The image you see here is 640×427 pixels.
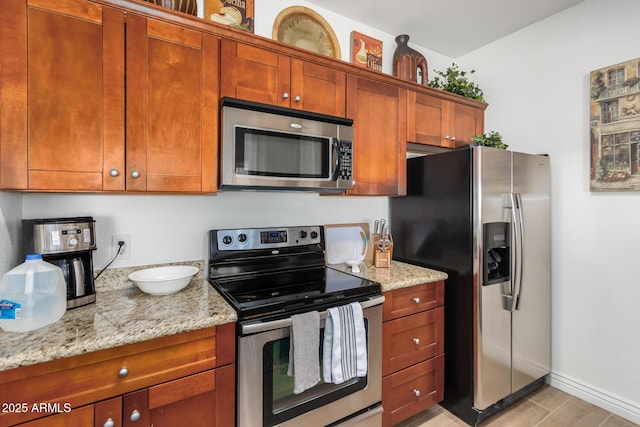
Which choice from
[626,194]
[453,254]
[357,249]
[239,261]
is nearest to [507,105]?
[626,194]

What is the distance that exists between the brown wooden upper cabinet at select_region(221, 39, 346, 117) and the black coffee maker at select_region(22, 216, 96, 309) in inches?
35.2

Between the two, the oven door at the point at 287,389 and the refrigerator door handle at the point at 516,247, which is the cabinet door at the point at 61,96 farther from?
the refrigerator door handle at the point at 516,247

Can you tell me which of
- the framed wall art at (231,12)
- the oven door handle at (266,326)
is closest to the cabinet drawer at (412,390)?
the oven door handle at (266,326)

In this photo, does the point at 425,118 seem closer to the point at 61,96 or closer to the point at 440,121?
Answer: the point at 440,121

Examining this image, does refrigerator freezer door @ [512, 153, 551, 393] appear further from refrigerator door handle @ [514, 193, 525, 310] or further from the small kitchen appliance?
the small kitchen appliance

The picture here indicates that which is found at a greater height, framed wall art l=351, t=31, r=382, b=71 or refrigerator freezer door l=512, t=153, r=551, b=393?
framed wall art l=351, t=31, r=382, b=71

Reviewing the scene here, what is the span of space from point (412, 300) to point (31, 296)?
5.74ft

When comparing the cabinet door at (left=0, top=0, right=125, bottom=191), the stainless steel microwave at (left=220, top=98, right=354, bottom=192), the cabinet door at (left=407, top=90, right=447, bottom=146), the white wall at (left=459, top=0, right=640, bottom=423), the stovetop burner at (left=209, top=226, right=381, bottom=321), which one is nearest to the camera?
the cabinet door at (left=0, top=0, right=125, bottom=191)

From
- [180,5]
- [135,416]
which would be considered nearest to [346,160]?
[180,5]

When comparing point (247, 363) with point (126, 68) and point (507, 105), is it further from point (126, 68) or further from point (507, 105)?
point (507, 105)

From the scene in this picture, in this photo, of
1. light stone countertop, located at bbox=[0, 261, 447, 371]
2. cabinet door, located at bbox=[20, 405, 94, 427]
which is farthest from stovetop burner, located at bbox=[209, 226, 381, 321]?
cabinet door, located at bbox=[20, 405, 94, 427]

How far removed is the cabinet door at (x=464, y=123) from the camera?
2.43 meters

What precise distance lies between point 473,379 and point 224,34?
237 cm

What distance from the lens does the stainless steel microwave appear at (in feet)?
4.93
